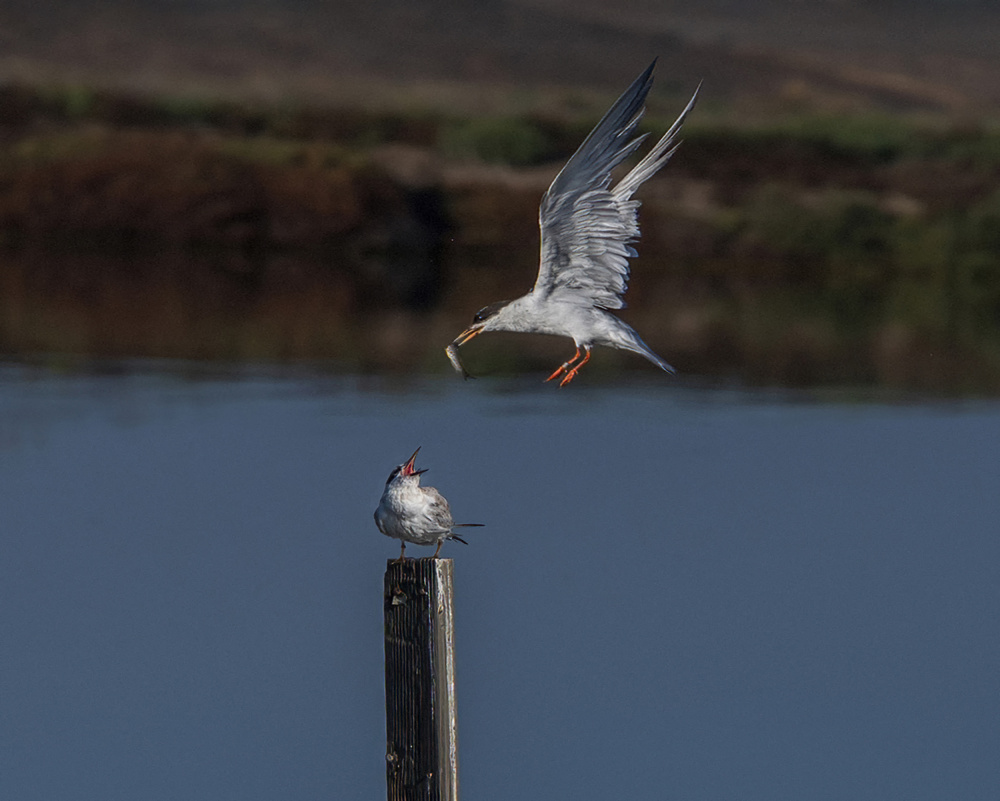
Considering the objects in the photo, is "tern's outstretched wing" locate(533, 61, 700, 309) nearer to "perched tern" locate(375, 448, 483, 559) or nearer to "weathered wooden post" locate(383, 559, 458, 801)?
"perched tern" locate(375, 448, 483, 559)

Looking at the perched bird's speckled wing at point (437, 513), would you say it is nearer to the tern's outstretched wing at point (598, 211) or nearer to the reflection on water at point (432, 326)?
the tern's outstretched wing at point (598, 211)

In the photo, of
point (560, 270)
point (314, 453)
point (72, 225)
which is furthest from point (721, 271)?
point (560, 270)

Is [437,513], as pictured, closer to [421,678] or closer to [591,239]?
[421,678]

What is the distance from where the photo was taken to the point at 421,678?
21.1ft

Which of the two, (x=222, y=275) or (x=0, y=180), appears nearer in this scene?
(x=222, y=275)

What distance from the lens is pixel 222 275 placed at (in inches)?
1433

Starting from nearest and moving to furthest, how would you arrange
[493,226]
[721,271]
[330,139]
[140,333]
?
[140,333]
[721,271]
[493,226]
[330,139]

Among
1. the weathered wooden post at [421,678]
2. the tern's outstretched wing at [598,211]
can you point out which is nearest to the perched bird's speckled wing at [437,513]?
the weathered wooden post at [421,678]

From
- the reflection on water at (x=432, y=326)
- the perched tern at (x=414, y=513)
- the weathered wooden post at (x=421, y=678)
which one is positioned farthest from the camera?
the reflection on water at (x=432, y=326)

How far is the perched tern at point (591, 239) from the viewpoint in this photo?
814 centimetres

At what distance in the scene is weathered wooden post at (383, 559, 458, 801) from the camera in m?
6.39

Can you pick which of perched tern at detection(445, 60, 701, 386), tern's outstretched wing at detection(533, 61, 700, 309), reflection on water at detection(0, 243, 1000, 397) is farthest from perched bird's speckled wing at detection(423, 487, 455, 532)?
reflection on water at detection(0, 243, 1000, 397)

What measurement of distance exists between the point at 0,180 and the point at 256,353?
904 inches

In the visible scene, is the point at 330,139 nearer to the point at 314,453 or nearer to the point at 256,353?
the point at 256,353
